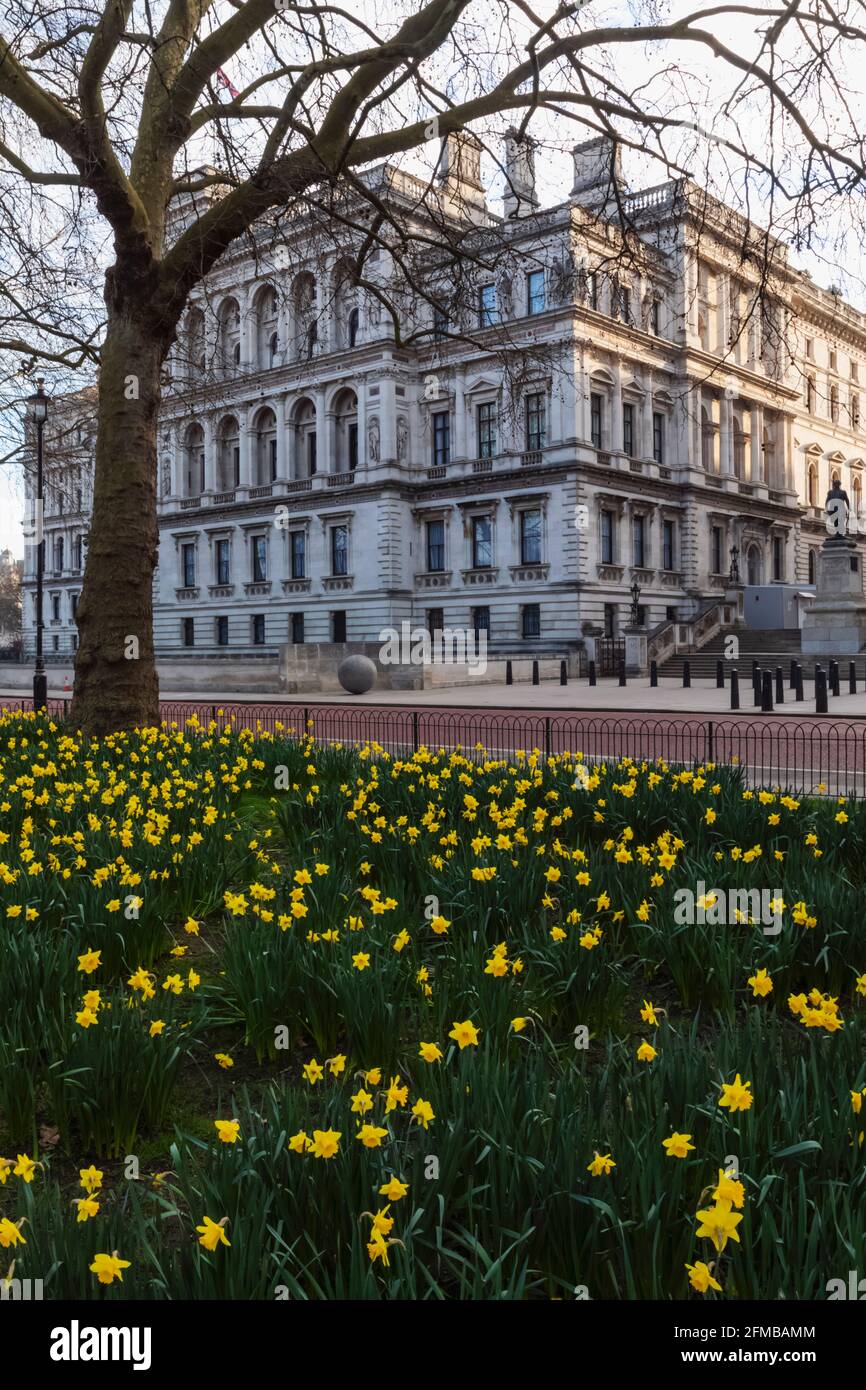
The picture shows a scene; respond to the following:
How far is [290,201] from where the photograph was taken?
10703mm

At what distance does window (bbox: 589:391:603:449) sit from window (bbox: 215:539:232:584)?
22.8m

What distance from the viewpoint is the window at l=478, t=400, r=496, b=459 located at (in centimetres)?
5022

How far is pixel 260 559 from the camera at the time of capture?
193ft

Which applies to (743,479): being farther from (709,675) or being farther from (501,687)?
(501,687)

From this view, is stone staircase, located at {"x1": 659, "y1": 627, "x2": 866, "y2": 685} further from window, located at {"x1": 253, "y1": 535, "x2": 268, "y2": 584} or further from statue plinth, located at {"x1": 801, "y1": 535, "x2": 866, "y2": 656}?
window, located at {"x1": 253, "y1": 535, "x2": 268, "y2": 584}

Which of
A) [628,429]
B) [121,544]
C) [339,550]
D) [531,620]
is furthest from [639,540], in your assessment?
[121,544]

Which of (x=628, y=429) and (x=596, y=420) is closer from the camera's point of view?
(x=596, y=420)

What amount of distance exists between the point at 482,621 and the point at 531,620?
2875 millimetres

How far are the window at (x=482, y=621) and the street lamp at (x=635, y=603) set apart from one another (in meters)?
6.74

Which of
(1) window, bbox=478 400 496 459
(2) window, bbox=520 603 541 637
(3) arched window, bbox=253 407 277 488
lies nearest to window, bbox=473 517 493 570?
(2) window, bbox=520 603 541 637

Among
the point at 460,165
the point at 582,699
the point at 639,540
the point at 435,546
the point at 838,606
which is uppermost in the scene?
the point at 435,546

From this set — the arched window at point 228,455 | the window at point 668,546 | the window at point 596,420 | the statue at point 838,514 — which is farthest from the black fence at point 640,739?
the arched window at point 228,455

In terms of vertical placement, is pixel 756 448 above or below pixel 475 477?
above

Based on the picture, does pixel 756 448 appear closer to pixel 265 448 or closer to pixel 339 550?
pixel 339 550
